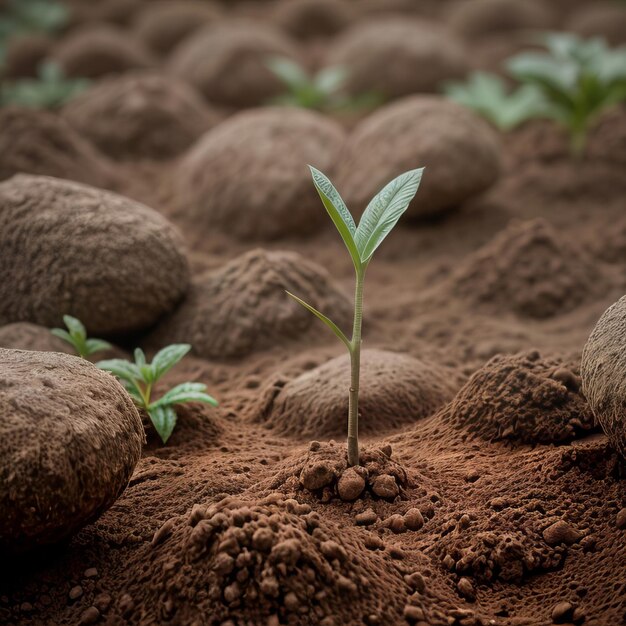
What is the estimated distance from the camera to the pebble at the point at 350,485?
2.15 meters

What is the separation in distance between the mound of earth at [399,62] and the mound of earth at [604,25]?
6.75ft

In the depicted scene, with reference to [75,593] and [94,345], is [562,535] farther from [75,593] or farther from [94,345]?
[94,345]

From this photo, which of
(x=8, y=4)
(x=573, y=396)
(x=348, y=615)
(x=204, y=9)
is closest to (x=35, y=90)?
(x=204, y=9)

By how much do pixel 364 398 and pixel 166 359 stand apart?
70cm

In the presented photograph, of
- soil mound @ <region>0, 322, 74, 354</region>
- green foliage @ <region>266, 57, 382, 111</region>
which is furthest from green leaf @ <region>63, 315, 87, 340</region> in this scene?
green foliage @ <region>266, 57, 382, 111</region>

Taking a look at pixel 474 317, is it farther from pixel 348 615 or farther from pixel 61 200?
pixel 348 615

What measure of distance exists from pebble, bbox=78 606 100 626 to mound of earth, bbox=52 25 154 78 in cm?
640

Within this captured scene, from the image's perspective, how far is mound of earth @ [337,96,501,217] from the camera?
4.51m

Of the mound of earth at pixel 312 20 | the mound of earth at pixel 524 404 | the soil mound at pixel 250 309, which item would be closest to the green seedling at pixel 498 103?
the soil mound at pixel 250 309

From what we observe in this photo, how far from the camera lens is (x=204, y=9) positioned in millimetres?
9211

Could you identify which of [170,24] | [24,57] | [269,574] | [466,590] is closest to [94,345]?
[269,574]

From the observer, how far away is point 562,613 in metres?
1.81

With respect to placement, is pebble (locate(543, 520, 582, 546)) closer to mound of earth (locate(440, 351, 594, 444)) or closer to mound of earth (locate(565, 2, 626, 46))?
mound of earth (locate(440, 351, 594, 444))

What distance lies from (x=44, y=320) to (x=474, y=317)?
6.19ft
